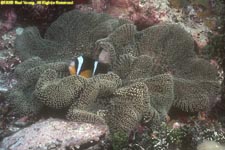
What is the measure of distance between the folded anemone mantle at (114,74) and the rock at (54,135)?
0.11 m

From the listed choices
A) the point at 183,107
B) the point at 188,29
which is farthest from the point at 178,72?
the point at 188,29

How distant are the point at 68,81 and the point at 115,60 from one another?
0.93 metres

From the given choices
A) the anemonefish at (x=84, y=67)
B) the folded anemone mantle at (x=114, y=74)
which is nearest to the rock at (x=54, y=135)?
the folded anemone mantle at (x=114, y=74)

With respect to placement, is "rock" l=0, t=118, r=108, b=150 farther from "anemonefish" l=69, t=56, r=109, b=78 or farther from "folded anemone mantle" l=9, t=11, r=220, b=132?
"anemonefish" l=69, t=56, r=109, b=78

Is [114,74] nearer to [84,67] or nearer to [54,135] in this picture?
[84,67]

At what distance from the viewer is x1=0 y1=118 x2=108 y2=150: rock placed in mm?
3186

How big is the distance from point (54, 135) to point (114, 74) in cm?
105

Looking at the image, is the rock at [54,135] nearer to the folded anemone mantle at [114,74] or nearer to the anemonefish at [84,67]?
the folded anemone mantle at [114,74]

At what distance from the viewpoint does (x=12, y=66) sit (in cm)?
446

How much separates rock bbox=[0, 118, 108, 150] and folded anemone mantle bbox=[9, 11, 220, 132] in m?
0.11

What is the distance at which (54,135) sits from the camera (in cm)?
325

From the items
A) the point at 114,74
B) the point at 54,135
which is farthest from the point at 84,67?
the point at 54,135

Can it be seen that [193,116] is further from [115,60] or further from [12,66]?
[12,66]

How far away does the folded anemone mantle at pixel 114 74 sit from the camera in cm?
355
